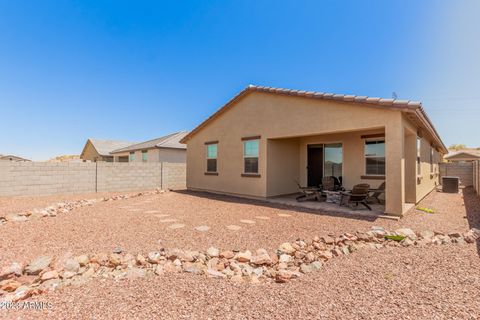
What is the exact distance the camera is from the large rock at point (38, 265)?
335 centimetres

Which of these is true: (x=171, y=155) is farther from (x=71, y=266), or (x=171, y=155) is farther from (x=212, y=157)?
(x=71, y=266)

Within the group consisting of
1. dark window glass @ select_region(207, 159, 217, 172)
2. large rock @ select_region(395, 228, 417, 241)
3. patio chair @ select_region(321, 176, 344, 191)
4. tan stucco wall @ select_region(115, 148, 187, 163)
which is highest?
tan stucco wall @ select_region(115, 148, 187, 163)

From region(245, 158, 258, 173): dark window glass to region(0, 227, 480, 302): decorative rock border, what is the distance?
6.00m

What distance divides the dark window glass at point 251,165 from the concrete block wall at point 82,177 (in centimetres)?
809

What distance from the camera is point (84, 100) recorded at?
61.3 feet

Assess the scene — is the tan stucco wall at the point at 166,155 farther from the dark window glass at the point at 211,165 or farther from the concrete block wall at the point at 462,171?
the concrete block wall at the point at 462,171

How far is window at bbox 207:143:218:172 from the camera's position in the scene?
41.1 feet

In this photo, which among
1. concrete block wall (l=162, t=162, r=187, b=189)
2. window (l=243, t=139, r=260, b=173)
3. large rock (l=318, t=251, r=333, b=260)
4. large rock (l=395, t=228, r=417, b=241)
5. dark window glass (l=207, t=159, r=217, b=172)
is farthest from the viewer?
concrete block wall (l=162, t=162, r=187, b=189)

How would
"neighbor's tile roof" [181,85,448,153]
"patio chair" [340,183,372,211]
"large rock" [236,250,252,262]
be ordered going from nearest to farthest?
"large rock" [236,250,252,262] → "neighbor's tile roof" [181,85,448,153] → "patio chair" [340,183,372,211]

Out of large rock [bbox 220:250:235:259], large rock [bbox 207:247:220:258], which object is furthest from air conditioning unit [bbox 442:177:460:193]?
large rock [bbox 207:247:220:258]

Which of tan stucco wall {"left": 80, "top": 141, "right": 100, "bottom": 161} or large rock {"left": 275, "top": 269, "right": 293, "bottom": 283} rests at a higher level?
tan stucco wall {"left": 80, "top": 141, "right": 100, "bottom": 161}

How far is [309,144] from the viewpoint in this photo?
11297mm

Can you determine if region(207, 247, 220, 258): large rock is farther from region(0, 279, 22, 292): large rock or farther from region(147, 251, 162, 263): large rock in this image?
region(0, 279, 22, 292): large rock

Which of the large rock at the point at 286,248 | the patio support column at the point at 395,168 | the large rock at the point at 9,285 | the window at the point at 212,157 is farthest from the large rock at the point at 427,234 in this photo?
the window at the point at 212,157
